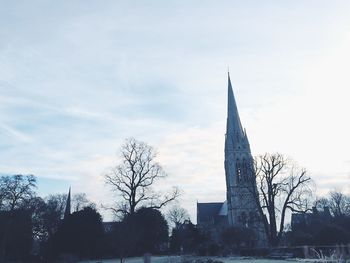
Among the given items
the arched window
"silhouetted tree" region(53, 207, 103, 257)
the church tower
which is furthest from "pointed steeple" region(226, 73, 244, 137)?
"silhouetted tree" region(53, 207, 103, 257)

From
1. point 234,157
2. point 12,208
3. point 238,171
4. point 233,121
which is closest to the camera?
point 12,208

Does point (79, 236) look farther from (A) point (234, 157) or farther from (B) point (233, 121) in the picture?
(B) point (233, 121)

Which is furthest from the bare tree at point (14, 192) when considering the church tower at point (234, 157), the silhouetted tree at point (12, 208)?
the church tower at point (234, 157)

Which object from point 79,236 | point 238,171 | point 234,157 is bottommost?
point 79,236

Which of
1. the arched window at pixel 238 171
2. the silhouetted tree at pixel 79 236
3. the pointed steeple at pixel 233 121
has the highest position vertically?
the pointed steeple at pixel 233 121

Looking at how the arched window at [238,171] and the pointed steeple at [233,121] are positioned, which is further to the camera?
the pointed steeple at [233,121]

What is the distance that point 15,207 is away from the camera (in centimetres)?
3888

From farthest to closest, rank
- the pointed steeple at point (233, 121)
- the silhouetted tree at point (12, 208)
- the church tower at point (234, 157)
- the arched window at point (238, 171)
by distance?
the pointed steeple at point (233, 121) → the arched window at point (238, 171) → the church tower at point (234, 157) → the silhouetted tree at point (12, 208)

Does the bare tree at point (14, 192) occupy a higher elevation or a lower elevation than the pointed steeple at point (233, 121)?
lower

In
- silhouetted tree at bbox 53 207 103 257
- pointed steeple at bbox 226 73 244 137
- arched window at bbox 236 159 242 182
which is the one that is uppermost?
pointed steeple at bbox 226 73 244 137

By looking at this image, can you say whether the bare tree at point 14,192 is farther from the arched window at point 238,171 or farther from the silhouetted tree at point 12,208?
the arched window at point 238,171

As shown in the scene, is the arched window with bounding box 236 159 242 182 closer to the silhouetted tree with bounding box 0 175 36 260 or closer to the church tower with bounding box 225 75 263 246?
the church tower with bounding box 225 75 263 246

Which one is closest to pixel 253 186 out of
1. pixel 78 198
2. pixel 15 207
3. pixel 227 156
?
pixel 15 207

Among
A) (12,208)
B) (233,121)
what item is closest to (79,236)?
(12,208)
